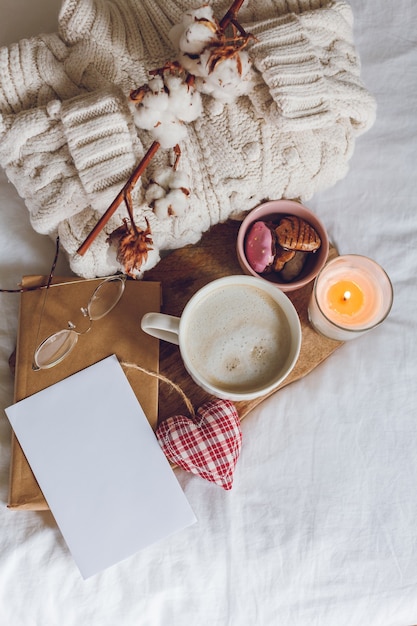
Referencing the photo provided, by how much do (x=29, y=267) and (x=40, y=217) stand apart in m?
0.14

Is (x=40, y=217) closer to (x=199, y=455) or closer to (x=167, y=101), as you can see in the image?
(x=167, y=101)

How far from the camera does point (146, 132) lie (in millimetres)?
545

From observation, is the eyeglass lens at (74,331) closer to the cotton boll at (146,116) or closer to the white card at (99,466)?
the white card at (99,466)

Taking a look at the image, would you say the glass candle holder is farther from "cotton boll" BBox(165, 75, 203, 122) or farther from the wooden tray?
"cotton boll" BBox(165, 75, 203, 122)

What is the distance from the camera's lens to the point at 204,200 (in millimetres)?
567

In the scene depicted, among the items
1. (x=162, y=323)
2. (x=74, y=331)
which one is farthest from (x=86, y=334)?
(x=162, y=323)

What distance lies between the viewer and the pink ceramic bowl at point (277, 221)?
1.99 feet

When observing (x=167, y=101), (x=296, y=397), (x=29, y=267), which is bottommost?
(x=296, y=397)

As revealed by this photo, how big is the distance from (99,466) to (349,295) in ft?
1.15

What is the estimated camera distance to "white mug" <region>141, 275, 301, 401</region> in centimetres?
57

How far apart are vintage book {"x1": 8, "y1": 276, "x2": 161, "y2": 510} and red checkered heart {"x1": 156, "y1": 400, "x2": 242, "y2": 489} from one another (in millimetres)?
34

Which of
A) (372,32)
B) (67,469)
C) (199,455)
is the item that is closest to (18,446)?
(67,469)

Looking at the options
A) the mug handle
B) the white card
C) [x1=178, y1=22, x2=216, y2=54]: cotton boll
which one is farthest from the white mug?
[x1=178, y1=22, x2=216, y2=54]: cotton boll

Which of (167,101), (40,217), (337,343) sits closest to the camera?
(167,101)
